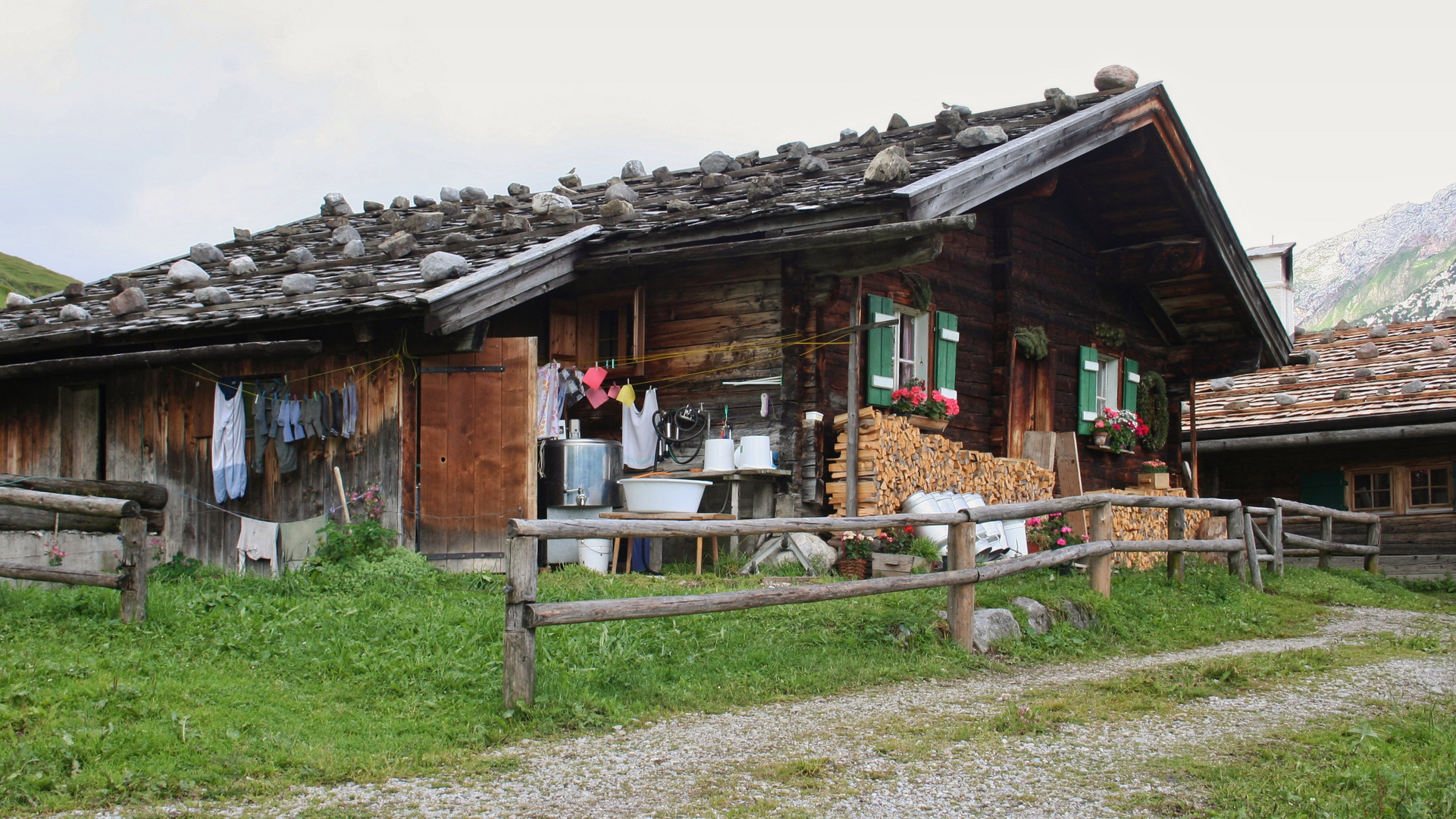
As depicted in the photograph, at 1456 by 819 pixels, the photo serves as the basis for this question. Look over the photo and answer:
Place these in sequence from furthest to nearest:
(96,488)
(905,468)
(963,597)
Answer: (905,468)
(96,488)
(963,597)

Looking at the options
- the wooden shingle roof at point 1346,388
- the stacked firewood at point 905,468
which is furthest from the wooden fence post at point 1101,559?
the wooden shingle roof at point 1346,388

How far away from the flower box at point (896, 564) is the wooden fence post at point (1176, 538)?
2.28 meters

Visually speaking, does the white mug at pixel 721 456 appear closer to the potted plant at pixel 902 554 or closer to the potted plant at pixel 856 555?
the potted plant at pixel 856 555

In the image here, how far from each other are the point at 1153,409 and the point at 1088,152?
5228 mm

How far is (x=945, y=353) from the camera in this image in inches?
517

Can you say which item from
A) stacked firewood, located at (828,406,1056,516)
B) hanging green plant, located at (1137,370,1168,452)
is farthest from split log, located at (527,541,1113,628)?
hanging green plant, located at (1137,370,1168,452)

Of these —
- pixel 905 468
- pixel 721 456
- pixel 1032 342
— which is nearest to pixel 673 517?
pixel 721 456

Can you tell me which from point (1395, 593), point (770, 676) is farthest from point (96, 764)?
point (1395, 593)

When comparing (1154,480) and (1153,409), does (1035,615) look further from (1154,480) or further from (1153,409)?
(1153,409)

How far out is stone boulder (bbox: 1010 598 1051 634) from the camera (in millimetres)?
8320

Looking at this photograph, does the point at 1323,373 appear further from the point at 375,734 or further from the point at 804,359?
the point at 375,734

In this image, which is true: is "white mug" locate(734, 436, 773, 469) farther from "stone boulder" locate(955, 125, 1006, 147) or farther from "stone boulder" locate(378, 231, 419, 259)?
"stone boulder" locate(378, 231, 419, 259)

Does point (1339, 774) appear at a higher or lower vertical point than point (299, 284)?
lower

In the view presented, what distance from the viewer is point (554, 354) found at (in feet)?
40.3
